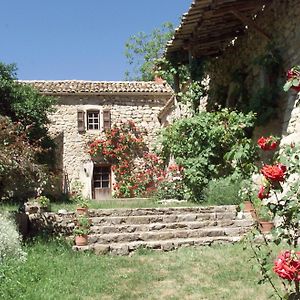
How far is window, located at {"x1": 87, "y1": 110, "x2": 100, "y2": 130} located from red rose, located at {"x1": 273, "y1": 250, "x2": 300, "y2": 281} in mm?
15946

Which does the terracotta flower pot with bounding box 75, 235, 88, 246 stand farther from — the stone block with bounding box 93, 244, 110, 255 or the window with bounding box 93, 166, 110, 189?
the window with bounding box 93, 166, 110, 189

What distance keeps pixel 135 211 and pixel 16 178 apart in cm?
237

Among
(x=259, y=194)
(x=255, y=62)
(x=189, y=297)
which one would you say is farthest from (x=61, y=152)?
(x=259, y=194)

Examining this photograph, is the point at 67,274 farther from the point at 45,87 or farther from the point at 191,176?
the point at 45,87

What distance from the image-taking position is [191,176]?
10344 mm

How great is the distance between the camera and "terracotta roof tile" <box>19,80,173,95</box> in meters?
17.7

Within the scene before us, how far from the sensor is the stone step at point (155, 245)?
281 inches

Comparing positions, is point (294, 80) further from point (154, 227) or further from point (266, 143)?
point (154, 227)

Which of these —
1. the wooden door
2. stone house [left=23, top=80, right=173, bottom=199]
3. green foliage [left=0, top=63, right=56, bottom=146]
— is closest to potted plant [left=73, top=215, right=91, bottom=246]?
green foliage [left=0, top=63, right=56, bottom=146]

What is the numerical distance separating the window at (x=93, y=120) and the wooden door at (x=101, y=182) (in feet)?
5.30

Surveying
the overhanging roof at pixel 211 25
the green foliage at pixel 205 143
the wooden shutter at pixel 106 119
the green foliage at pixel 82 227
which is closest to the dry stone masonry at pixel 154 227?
the green foliage at pixel 82 227

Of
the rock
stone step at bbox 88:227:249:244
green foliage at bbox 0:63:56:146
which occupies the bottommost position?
the rock

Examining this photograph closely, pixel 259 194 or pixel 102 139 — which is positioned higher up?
pixel 102 139

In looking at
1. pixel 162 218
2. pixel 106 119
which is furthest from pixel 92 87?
pixel 162 218
